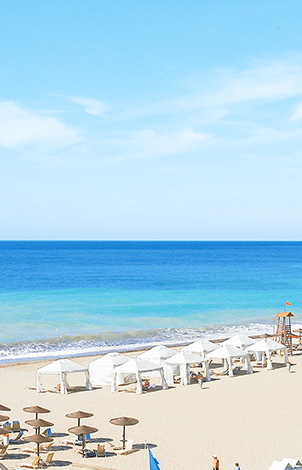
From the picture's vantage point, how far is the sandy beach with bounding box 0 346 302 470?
1536cm

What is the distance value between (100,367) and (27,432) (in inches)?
276

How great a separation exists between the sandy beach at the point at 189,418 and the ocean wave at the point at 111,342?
16.8 feet

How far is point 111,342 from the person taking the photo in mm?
35688

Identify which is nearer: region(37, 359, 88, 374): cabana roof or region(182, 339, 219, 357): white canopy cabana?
region(37, 359, 88, 374): cabana roof

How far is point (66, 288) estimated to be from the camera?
68.7 meters

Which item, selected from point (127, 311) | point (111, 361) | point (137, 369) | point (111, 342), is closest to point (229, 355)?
point (137, 369)

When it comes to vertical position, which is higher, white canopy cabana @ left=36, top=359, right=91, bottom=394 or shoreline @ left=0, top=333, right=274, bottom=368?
white canopy cabana @ left=36, top=359, right=91, bottom=394

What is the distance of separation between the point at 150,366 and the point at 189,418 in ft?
15.4

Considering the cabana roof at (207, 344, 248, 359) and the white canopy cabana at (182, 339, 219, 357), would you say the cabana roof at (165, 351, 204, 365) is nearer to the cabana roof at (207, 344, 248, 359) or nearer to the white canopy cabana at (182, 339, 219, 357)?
the cabana roof at (207, 344, 248, 359)

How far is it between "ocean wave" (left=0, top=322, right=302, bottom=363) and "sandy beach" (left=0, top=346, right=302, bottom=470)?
5.11 m

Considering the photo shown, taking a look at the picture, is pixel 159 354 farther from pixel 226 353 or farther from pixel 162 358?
pixel 226 353

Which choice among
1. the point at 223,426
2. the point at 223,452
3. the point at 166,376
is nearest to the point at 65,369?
the point at 166,376

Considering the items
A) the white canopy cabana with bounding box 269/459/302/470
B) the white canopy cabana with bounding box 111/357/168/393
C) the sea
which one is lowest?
the sea

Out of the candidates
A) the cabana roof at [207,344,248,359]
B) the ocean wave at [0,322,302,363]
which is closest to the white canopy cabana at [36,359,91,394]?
the cabana roof at [207,344,248,359]
